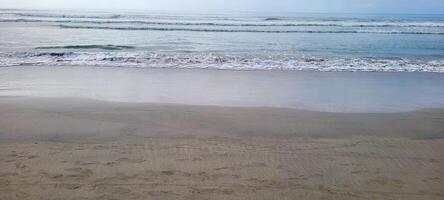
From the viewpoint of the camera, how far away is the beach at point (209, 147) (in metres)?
4.19

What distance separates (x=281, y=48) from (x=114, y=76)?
974cm

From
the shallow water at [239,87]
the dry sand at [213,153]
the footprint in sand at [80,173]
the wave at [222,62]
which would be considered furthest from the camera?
the wave at [222,62]

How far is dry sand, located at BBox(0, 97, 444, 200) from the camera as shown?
416 cm

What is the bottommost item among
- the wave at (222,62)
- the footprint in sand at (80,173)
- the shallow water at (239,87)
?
the footprint in sand at (80,173)

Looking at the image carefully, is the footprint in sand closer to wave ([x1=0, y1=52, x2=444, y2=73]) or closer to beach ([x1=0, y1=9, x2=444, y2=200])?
beach ([x1=0, y1=9, x2=444, y2=200])

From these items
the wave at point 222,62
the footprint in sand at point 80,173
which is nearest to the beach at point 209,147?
the footprint in sand at point 80,173

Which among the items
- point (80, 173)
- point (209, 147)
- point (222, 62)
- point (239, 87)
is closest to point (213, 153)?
point (209, 147)

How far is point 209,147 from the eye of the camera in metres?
5.39

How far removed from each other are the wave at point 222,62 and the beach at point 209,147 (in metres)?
3.89

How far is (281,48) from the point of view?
18.8 metres

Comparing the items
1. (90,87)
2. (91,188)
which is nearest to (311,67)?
(90,87)

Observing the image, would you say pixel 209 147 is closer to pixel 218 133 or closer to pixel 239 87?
pixel 218 133

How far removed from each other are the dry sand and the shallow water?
2.47ft

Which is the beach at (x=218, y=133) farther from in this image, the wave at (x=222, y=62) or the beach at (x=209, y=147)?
the wave at (x=222, y=62)
